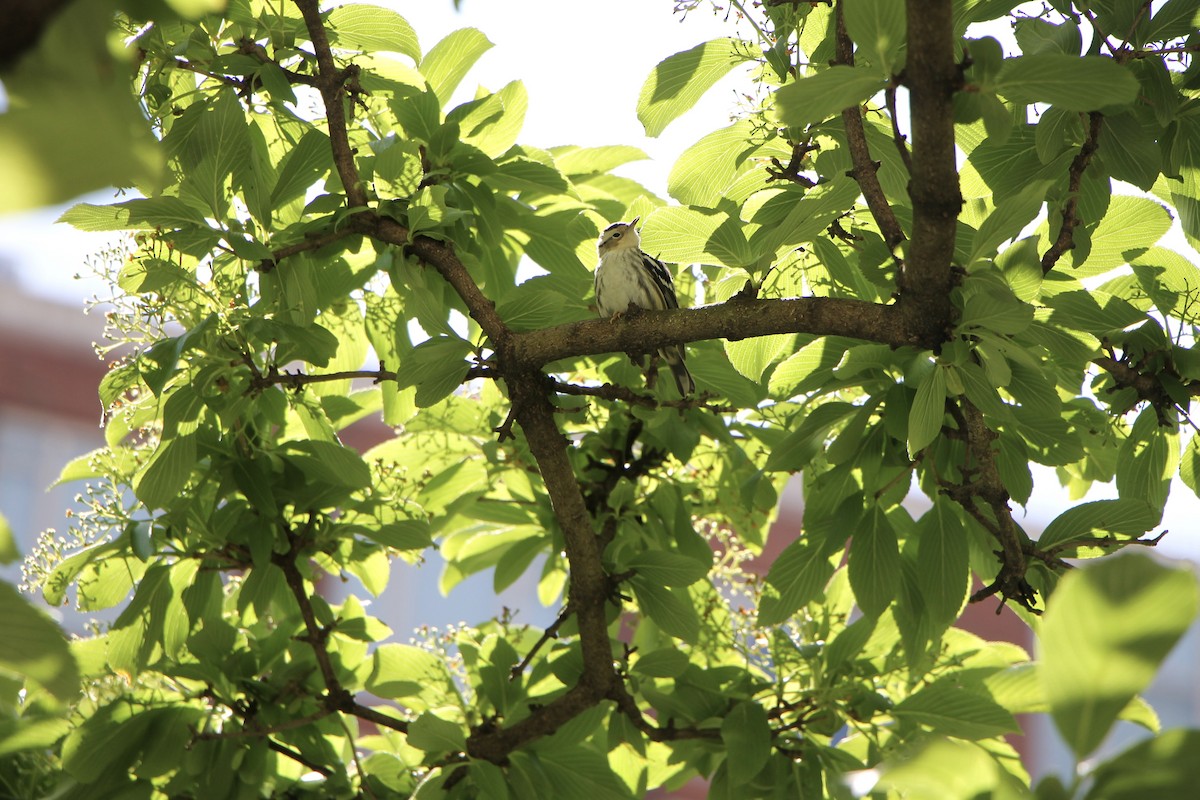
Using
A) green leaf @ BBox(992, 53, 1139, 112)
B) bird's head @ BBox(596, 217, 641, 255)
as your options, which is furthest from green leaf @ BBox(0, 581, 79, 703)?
bird's head @ BBox(596, 217, 641, 255)

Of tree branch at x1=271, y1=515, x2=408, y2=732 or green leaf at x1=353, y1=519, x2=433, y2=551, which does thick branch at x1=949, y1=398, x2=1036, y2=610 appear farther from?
tree branch at x1=271, y1=515, x2=408, y2=732

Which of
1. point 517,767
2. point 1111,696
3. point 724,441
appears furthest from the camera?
point 724,441

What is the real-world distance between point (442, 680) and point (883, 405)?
1.04m

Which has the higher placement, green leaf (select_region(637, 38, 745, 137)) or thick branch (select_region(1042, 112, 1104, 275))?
green leaf (select_region(637, 38, 745, 137))

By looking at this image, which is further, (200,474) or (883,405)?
(200,474)

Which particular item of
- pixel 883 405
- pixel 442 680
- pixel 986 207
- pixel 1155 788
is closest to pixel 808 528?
pixel 883 405

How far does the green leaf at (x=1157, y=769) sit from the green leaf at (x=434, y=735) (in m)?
1.44

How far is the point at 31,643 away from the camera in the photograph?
0.55 metres

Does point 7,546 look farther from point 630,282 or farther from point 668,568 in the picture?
point 630,282

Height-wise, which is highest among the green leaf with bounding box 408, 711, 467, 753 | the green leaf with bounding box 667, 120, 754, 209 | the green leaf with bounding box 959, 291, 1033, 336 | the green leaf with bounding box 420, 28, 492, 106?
the green leaf with bounding box 420, 28, 492, 106

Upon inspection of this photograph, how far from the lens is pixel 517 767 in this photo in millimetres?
1914

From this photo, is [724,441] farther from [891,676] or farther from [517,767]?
[517,767]

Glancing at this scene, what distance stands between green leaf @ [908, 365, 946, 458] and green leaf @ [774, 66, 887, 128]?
542mm

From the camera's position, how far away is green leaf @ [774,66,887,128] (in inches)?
37.2
